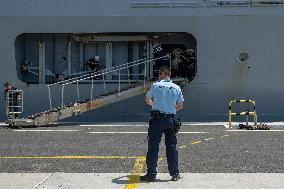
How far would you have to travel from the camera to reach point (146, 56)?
17.6 meters

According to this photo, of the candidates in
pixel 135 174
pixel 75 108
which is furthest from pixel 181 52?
pixel 135 174

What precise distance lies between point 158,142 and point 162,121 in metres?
0.29

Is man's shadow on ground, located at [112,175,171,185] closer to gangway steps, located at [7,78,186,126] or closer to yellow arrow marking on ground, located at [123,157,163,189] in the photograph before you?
yellow arrow marking on ground, located at [123,157,163,189]

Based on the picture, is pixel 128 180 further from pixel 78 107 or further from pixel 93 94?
pixel 93 94

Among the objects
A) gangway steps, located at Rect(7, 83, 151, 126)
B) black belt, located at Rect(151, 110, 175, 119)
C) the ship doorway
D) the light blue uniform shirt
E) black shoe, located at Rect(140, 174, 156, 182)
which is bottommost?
black shoe, located at Rect(140, 174, 156, 182)

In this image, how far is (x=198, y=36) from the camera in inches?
645

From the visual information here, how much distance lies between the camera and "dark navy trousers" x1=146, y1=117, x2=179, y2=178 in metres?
6.61

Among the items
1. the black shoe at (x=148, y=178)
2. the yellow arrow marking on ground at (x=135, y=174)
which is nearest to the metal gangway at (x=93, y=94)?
the yellow arrow marking on ground at (x=135, y=174)

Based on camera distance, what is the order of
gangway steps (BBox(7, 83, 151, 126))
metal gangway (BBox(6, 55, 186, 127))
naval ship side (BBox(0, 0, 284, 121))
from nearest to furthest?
gangway steps (BBox(7, 83, 151, 126))
metal gangway (BBox(6, 55, 186, 127))
naval ship side (BBox(0, 0, 284, 121))

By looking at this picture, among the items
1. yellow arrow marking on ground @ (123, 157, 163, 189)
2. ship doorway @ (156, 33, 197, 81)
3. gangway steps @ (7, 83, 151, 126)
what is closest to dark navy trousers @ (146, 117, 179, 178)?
yellow arrow marking on ground @ (123, 157, 163, 189)

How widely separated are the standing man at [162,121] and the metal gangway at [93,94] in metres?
8.15

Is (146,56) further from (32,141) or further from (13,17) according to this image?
(32,141)

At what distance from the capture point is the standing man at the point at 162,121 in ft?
21.7

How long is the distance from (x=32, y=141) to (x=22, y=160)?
264cm
